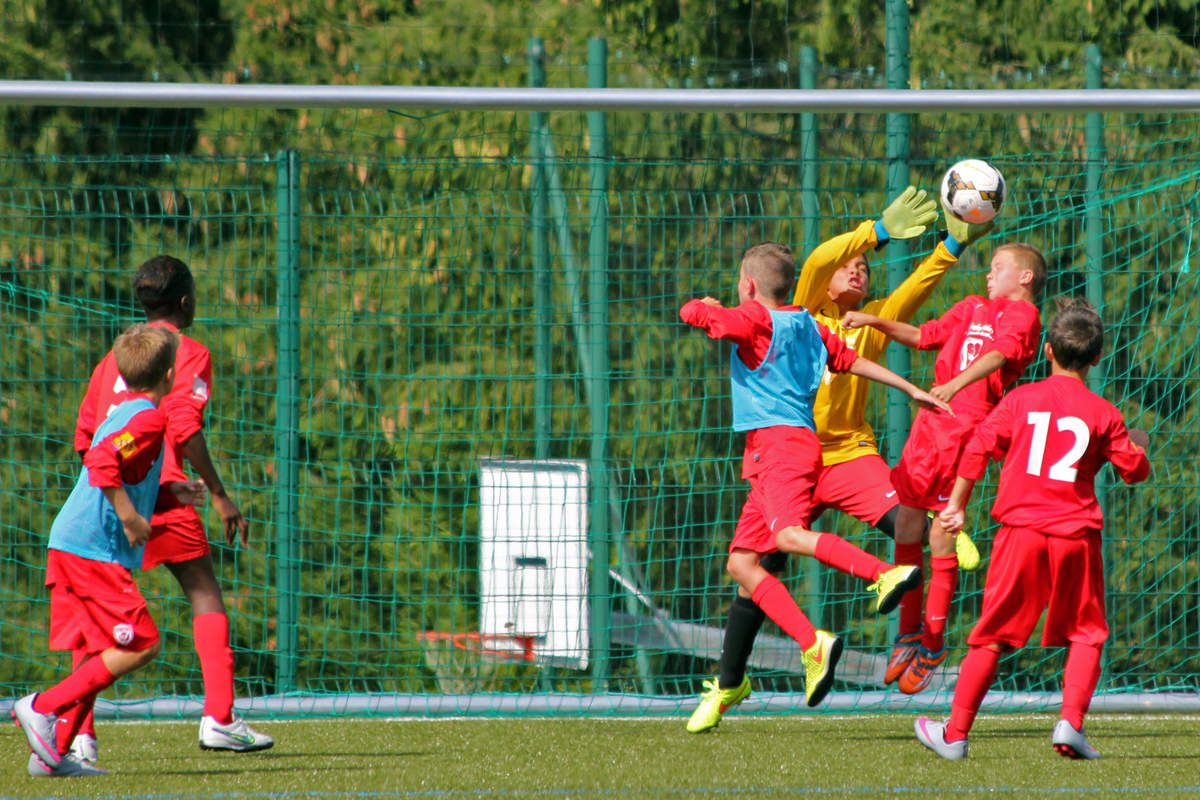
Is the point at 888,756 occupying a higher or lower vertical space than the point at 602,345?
lower

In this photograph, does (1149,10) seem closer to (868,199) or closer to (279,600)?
(868,199)

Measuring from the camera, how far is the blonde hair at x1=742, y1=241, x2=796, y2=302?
5078 mm

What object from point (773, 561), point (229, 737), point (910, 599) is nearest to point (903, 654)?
point (910, 599)

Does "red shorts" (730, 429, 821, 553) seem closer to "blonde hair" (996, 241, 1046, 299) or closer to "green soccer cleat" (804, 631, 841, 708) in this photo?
"green soccer cleat" (804, 631, 841, 708)

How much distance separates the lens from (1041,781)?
4160mm

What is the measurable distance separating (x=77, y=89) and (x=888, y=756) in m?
3.52

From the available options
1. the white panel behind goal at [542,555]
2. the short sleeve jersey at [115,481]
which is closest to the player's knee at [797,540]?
the white panel behind goal at [542,555]

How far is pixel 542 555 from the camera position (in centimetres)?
660

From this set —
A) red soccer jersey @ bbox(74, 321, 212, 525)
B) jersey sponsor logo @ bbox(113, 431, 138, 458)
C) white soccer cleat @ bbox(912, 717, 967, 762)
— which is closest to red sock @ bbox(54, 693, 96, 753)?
red soccer jersey @ bbox(74, 321, 212, 525)

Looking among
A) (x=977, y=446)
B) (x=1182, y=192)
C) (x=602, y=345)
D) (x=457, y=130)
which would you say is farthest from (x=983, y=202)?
(x=457, y=130)

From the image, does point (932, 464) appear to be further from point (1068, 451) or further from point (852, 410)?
point (1068, 451)

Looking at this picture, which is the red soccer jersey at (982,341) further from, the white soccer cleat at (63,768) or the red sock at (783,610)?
the white soccer cleat at (63,768)

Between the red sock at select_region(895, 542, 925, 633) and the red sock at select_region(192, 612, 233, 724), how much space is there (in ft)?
7.95

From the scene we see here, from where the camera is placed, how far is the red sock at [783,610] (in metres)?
4.72
